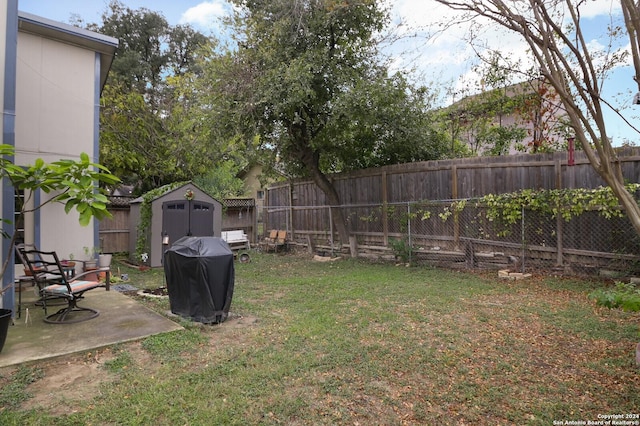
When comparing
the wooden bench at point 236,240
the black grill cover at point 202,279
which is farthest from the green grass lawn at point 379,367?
→ the wooden bench at point 236,240

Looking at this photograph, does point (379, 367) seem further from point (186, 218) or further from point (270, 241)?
Result: point (270, 241)

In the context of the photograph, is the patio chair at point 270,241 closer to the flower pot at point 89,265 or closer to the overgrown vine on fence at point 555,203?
the flower pot at point 89,265

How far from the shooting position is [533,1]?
2.98 metres

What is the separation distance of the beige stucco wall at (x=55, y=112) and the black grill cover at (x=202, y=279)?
3.46m

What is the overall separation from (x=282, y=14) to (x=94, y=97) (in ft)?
15.5

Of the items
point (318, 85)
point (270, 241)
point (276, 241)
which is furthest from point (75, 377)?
point (270, 241)

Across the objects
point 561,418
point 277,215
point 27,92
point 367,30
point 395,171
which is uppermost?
point 367,30

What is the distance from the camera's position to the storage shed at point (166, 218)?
9.84m

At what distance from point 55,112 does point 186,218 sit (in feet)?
13.3

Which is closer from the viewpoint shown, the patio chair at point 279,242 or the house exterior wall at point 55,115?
the house exterior wall at point 55,115

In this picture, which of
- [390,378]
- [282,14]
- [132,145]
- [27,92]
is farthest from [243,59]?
[390,378]

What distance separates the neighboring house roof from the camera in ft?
21.1

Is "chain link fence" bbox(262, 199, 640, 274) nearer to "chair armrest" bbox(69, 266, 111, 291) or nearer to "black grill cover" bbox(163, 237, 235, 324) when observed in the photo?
"black grill cover" bbox(163, 237, 235, 324)

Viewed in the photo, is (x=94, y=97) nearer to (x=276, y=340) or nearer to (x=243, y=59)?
(x=243, y=59)
